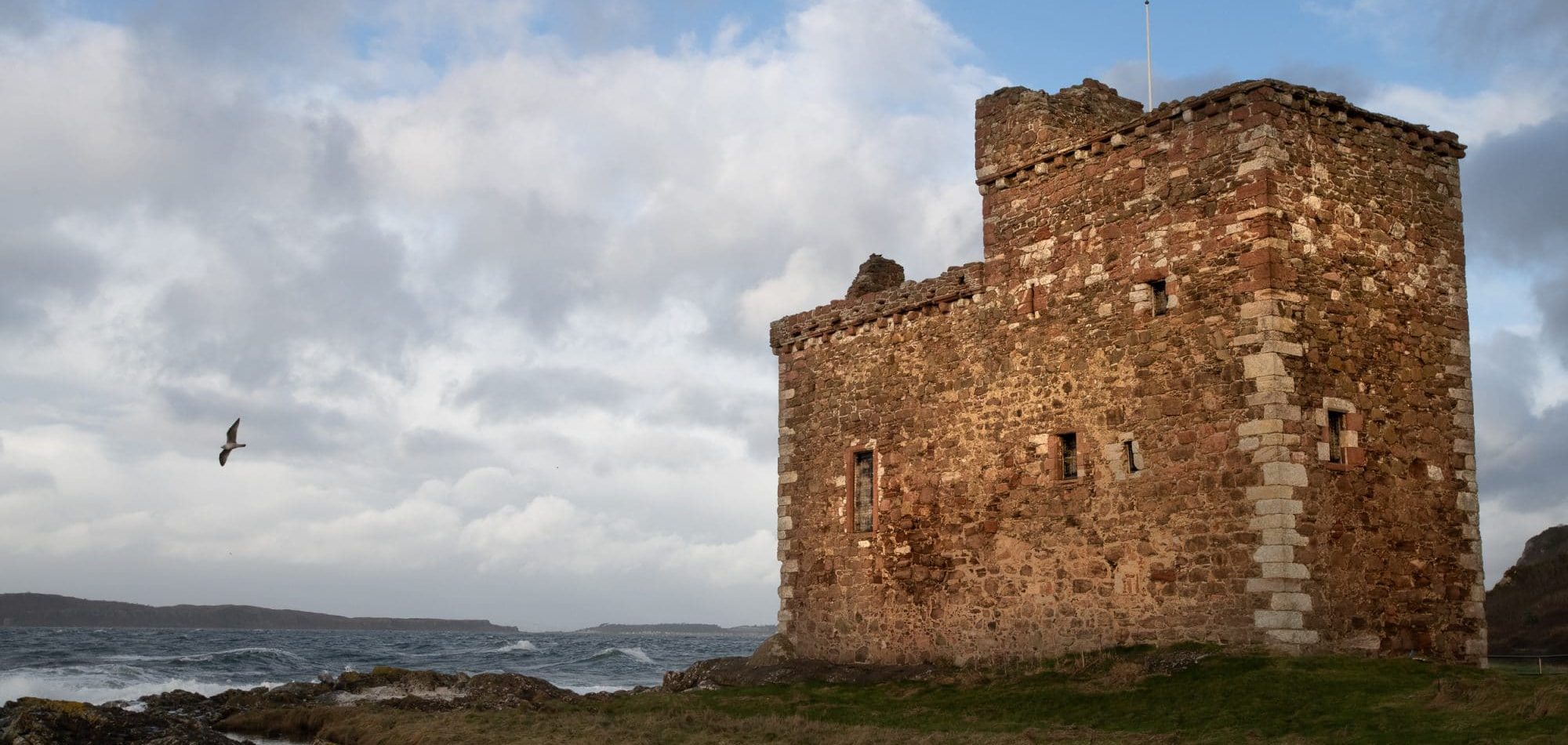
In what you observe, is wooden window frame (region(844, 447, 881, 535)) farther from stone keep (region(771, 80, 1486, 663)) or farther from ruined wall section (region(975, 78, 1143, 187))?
ruined wall section (region(975, 78, 1143, 187))

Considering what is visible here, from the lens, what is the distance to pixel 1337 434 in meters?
15.8

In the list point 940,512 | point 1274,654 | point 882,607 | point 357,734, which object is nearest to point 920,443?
point 940,512

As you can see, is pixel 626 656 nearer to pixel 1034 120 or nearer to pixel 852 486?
pixel 852 486

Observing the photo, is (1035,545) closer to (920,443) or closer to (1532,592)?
(920,443)

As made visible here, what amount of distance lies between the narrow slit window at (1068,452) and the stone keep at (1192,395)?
36 millimetres

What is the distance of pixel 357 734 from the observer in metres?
18.6

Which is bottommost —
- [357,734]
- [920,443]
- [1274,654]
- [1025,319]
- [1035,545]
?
[357,734]

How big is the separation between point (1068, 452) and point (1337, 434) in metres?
3.67

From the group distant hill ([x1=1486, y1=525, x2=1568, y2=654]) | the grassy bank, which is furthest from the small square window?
distant hill ([x1=1486, y1=525, x2=1568, y2=654])

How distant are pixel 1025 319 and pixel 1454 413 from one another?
5899 millimetres

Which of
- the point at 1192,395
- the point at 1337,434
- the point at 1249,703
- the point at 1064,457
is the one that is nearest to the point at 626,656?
the point at 1064,457

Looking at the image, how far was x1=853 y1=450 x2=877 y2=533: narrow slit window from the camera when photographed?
70.8 feet

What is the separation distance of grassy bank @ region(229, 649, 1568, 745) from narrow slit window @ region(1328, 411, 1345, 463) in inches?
101

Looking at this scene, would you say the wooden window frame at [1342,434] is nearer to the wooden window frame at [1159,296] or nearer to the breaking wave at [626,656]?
the wooden window frame at [1159,296]
